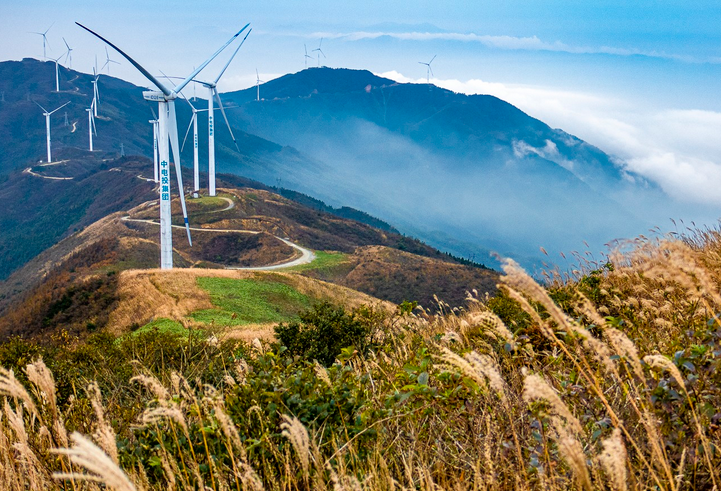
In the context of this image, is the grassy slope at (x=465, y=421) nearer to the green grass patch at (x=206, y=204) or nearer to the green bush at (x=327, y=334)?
the green bush at (x=327, y=334)

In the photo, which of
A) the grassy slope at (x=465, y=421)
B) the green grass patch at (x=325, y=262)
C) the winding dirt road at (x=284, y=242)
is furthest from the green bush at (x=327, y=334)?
the green grass patch at (x=325, y=262)

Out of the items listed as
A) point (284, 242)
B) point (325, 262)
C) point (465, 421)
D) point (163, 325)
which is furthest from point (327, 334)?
point (284, 242)

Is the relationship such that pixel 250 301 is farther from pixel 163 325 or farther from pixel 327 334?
pixel 327 334

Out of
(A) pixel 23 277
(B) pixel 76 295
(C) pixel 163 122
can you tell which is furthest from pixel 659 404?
(A) pixel 23 277

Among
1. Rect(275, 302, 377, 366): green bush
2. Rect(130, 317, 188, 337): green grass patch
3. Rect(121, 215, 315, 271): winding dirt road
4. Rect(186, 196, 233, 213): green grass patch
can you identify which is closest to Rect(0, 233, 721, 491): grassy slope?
Rect(275, 302, 377, 366): green bush

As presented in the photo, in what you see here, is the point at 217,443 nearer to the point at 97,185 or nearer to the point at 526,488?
the point at 526,488

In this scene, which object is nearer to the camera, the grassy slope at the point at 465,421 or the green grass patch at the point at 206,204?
the grassy slope at the point at 465,421
